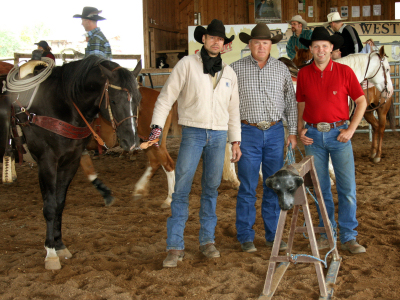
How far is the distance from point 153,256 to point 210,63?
1.71 metres

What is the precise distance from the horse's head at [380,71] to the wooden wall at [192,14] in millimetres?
7015

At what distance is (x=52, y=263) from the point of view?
3.00m

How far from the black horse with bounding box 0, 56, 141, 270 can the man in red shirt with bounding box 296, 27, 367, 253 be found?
148 centimetres

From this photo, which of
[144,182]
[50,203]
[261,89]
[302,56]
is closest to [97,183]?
[144,182]

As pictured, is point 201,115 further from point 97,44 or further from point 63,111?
point 97,44

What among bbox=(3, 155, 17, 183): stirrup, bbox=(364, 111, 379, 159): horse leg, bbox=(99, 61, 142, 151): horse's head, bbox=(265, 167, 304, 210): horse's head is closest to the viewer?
bbox=(265, 167, 304, 210): horse's head

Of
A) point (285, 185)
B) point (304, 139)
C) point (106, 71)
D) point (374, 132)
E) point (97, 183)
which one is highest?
point (106, 71)

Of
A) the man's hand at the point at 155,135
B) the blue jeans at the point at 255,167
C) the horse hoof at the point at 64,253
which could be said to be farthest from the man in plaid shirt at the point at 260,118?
the horse hoof at the point at 64,253

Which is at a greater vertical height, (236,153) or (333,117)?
(333,117)

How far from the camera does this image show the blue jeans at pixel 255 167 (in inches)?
128

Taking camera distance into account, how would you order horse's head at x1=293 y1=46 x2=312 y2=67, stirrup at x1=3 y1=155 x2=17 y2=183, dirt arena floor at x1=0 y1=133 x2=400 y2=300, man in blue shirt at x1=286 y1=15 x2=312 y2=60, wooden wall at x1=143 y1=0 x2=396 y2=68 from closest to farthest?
dirt arena floor at x1=0 y1=133 x2=400 y2=300
stirrup at x1=3 y1=155 x2=17 y2=183
man in blue shirt at x1=286 y1=15 x2=312 y2=60
horse's head at x1=293 y1=46 x2=312 y2=67
wooden wall at x1=143 y1=0 x2=396 y2=68

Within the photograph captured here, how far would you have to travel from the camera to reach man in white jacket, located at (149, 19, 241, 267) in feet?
9.70

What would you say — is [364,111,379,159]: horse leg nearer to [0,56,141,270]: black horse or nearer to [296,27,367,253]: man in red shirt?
[296,27,367,253]: man in red shirt

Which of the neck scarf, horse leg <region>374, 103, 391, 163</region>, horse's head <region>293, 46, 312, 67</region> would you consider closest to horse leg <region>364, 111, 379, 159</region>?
horse leg <region>374, 103, 391, 163</region>
